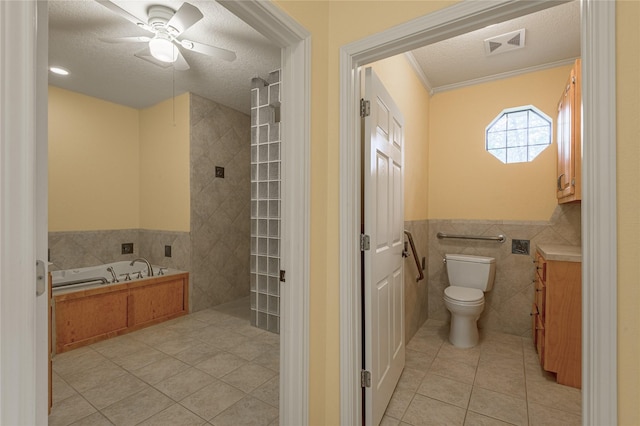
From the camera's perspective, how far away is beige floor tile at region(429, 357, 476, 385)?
86.5 inches

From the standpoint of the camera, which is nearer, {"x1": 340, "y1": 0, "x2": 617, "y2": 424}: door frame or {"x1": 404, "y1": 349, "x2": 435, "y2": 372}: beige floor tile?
{"x1": 340, "y1": 0, "x2": 617, "y2": 424}: door frame

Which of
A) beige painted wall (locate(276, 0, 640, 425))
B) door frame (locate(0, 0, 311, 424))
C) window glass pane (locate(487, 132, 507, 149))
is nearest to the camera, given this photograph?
door frame (locate(0, 0, 311, 424))

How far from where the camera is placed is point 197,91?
3.55m

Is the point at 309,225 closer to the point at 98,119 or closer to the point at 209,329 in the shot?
the point at 209,329

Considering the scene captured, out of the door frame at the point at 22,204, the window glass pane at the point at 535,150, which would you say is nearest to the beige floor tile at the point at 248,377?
the door frame at the point at 22,204

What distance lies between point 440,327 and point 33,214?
133 inches

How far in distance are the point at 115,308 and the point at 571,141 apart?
4.15 meters

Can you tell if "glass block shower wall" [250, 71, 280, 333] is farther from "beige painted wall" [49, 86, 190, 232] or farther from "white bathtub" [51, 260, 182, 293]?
"white bathtub" [51, 260, 182, 293]

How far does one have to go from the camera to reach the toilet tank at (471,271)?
2.91 metres

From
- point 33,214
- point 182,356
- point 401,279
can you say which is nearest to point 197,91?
point 182,356

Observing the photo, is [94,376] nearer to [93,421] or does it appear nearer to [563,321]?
[93,421]

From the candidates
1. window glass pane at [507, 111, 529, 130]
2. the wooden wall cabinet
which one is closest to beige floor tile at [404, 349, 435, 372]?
the wooden wall cabinet

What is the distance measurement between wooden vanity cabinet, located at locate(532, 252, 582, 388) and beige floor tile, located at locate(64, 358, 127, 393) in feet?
10.3

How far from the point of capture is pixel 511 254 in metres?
3.02
